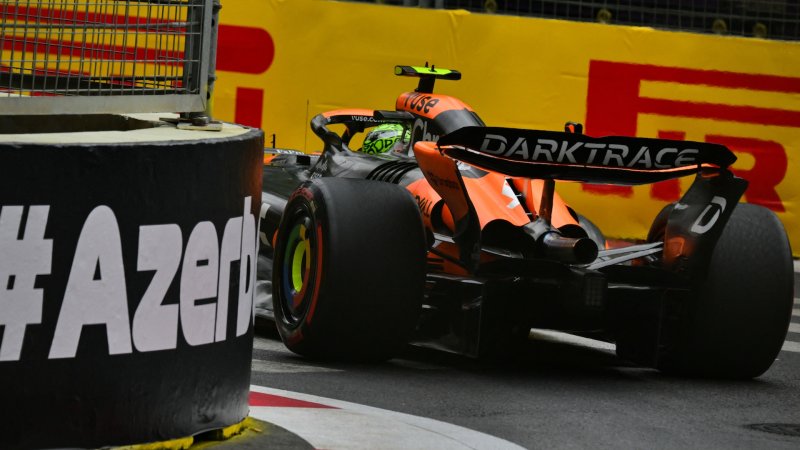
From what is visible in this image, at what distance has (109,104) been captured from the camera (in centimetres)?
557

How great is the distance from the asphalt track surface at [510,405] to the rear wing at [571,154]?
1.02 meters

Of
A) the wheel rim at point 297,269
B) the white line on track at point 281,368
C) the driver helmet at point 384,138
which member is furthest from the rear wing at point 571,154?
the driver helmet at point 384,138

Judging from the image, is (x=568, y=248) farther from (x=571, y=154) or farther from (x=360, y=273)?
(x=360, y=273)

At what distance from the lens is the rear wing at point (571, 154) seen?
7246 millimetres

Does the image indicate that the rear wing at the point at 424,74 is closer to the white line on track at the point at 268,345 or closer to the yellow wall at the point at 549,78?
the white line on track at the point at 268,345

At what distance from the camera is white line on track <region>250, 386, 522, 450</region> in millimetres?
5750

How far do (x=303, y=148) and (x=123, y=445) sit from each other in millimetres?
9231

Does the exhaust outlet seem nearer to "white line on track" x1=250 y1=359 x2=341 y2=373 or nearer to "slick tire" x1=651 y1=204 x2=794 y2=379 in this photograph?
"slick tire" x1=651 y1=204 x2=794 y2=379

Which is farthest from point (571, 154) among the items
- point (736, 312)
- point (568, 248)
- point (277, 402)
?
point (277, 402)

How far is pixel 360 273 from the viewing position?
7.55 m

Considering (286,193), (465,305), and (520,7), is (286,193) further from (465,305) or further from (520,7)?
(520,7)

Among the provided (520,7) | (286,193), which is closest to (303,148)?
(520,7)

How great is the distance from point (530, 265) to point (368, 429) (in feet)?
5.97

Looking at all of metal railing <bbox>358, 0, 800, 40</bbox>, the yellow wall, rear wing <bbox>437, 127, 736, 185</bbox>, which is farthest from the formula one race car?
Result: metal railing <bbox>358, 0, 800, 40</bbox>
